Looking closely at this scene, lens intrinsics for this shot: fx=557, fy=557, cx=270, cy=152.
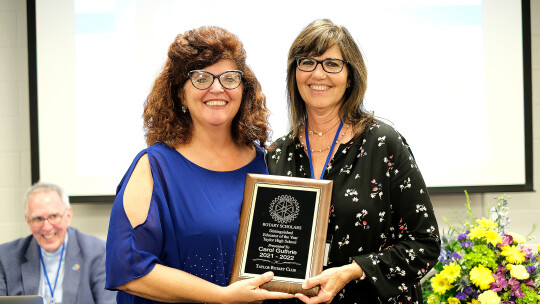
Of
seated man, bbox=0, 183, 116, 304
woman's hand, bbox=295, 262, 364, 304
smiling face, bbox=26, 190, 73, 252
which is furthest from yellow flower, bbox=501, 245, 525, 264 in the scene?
smiling face, bbox=26, 190, 73, 252

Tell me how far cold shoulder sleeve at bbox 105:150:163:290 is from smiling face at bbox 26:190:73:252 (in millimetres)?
1795

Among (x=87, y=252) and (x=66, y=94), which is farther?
(x=66, y=94)

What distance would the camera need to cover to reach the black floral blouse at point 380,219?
1.80 metres

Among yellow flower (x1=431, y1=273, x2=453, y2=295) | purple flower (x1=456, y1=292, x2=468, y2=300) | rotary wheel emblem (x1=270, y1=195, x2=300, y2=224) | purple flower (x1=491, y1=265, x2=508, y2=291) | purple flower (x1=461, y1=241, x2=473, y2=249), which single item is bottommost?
purple flower (x1=456, y1=292, x2=468, y2=300)

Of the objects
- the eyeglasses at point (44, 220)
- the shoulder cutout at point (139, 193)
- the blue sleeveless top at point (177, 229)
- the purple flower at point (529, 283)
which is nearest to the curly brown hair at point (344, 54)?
the blue sleeveless top at point (177, 229)

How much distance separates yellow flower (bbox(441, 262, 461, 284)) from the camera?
2.23 meters

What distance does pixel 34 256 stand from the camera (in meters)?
3.25

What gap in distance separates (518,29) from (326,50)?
255cm

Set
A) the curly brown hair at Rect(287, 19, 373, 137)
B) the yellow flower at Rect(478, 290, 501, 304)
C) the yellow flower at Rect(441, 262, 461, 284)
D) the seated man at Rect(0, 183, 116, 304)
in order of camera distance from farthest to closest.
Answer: the seated man at Rect(0, 183, 116, 304) < the yellow flower at Rect(441, 262, 461, 284) < the yellow flower at Rect(478, 290, 501, 304) < the curly brown hair at Rect(287, 19, 373, 137)

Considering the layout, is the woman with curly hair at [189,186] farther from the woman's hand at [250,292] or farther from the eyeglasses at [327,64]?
the eyeglasses at [327,64]

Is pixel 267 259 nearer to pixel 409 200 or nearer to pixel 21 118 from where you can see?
pixel 409 200

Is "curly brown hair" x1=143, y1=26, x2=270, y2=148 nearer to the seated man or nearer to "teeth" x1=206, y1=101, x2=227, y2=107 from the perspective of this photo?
"teeth" x1=206, y1=101, x2=227, y2=107

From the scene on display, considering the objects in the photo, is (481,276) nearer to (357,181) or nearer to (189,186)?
(357,181)

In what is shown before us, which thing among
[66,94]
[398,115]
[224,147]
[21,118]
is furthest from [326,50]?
[21,118]
